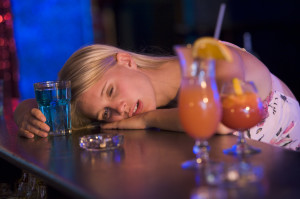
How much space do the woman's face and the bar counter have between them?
0.32m

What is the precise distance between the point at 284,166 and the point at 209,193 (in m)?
0.26

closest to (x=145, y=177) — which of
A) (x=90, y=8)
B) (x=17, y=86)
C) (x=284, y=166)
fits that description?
(x=284, y=166)

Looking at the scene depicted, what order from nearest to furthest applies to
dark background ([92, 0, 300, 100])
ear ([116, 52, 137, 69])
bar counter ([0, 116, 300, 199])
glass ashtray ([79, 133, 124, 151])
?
bar counter ([0, 116, 300, 199]), glass ashtray ([79, 133, 124, 151]), ear ([116, 52, 137, 69]), dark background ([92, 0, 300, 100])

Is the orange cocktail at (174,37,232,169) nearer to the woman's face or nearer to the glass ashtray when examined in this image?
the glass ashtray

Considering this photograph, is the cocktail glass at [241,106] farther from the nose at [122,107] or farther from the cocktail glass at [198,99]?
the nose at [122,107]

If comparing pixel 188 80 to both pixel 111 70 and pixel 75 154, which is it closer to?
pixel 75 154

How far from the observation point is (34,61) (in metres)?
5.72

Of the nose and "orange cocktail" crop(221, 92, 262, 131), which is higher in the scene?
"orange cocktail" crop(221, 92, 262, 131)

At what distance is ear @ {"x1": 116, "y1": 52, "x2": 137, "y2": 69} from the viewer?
206cm

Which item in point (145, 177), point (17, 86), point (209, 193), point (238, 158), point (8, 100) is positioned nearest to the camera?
point (209, 193)

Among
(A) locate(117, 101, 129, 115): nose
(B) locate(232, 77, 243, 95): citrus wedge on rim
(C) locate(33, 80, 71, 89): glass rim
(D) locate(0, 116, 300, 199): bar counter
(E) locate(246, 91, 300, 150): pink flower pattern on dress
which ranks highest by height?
(B) locate(232, 77, 243, 95): citrus wedge on rim

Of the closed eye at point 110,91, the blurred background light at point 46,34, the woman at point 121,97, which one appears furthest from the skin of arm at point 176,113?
the blurred background light at point 46,34

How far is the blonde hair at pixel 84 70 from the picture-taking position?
194 cm

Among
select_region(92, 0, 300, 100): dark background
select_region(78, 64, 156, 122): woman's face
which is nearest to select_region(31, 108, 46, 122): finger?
select_region(78, 64, 156, 122): woman's face
